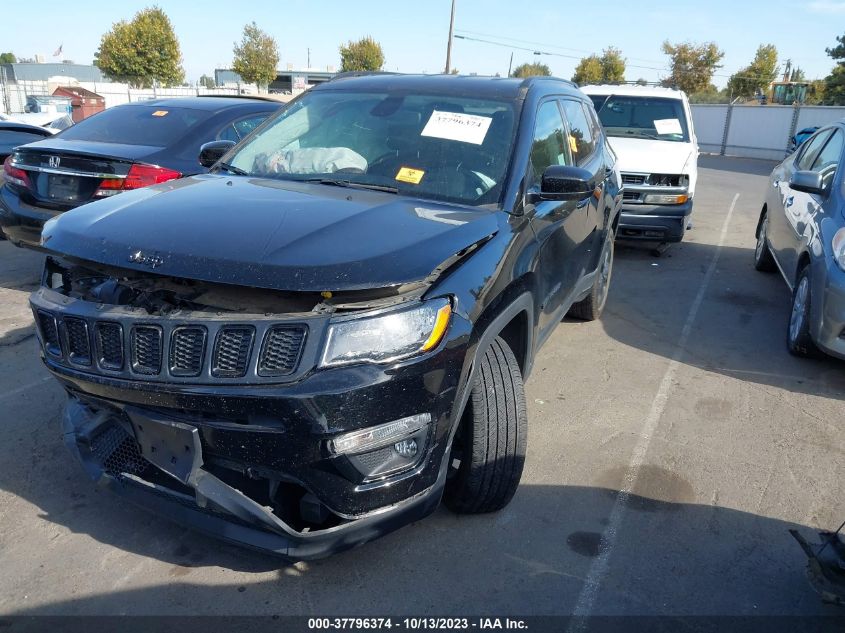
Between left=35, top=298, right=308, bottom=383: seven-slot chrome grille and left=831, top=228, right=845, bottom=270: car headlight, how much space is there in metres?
3.94

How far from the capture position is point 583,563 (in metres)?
2.80

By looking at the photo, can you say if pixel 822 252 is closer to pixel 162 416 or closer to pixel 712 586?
pixel 712 586

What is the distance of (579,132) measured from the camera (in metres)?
4.66

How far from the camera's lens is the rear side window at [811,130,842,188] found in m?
5.32

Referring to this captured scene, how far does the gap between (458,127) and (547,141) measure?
0.61 m

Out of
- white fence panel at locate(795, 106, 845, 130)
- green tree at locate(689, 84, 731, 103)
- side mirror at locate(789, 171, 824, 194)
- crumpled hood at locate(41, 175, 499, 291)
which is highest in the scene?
green tree at locate(689, 84, 731, 103)

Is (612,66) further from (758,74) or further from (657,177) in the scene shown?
(657,177)

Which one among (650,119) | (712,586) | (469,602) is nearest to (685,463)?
(712,586)

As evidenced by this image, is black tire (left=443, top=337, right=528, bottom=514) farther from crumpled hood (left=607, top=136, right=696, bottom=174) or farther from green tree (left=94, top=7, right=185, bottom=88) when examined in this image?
green tree (left=94, top=7, right=185, bottom=88)

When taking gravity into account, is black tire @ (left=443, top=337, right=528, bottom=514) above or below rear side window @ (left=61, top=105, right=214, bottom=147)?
below

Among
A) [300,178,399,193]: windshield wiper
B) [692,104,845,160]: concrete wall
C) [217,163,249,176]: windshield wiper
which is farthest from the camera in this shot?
[692,104,845,160]: concrete wall

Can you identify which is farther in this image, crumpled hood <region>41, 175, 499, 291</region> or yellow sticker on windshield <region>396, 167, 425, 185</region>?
yellow sticker on windshield <region>396, 167, 425, 185</region>

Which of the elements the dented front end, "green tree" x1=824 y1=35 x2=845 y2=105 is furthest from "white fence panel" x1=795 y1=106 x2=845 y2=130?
the dented front end

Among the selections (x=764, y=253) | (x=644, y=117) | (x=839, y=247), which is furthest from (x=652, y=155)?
(x=839, y=247)
